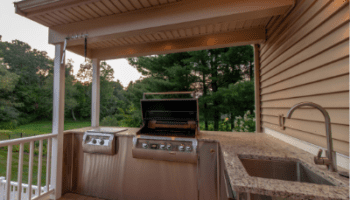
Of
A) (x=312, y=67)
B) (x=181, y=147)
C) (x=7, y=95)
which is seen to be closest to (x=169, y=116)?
(x=181, y=147)

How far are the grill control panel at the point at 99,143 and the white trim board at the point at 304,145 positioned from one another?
7.97ft

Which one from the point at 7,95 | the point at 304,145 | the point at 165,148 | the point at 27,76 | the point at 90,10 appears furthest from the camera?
the point at 27,76

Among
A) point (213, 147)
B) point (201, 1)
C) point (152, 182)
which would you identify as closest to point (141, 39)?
point (201, 1)

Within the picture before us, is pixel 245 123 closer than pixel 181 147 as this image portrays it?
No

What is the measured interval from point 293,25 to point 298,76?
59 cm

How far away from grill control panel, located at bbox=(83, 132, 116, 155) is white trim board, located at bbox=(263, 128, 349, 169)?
2428 mm

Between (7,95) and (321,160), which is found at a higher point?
(7,95)

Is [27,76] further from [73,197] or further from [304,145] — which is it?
[304,145]

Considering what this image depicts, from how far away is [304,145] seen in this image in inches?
56.7

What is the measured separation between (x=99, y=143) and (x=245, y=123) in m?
4.02

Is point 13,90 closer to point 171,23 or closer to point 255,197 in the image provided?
point 171,23

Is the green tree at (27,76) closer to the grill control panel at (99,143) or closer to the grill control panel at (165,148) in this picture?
the grill control panel at (99,143)

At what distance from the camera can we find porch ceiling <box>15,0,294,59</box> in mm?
1688

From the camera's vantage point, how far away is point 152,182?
7.25 feet
